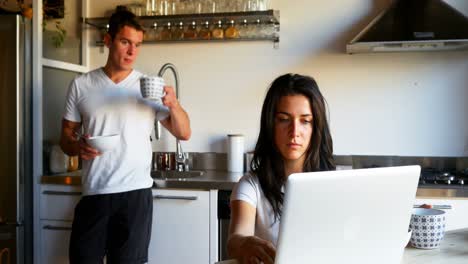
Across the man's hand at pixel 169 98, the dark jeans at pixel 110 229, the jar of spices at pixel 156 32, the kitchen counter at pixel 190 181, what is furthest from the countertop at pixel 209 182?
the jar of spices at pixel 156 32

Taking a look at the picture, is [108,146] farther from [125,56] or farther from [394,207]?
[394,207]

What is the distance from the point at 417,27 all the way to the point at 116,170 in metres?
1.54

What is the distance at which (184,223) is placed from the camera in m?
2.32

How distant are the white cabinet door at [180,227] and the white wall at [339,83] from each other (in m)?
0.60

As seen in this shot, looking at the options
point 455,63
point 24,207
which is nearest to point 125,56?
point 24,207

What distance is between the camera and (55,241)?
2.46 metres

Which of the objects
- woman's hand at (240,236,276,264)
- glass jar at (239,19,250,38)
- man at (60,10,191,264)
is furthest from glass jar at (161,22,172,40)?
woman's hand at (240,236,276,264)

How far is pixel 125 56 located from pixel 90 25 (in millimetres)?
1141

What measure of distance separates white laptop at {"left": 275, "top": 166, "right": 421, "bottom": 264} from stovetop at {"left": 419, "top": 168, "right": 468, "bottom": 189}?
64.0 inches

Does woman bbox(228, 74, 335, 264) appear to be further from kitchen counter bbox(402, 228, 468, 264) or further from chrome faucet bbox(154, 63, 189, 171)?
chrome faucet bbox(154, 63, 189, 171)

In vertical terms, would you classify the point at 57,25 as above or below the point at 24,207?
above

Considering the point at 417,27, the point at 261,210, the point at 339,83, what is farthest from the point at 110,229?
the point at 417,27

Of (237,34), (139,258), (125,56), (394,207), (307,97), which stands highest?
(237,34)

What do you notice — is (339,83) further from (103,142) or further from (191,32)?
(103,142)
